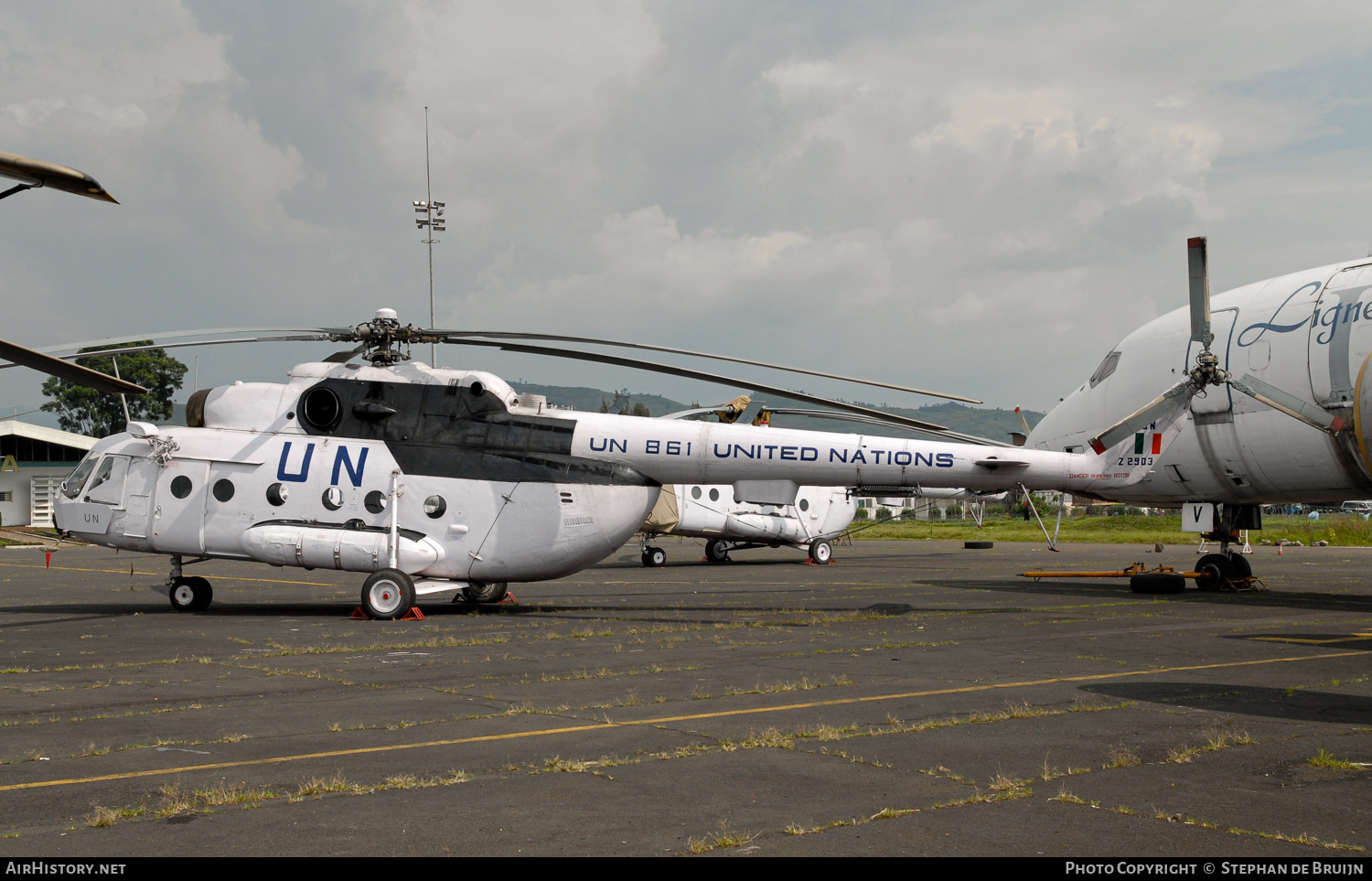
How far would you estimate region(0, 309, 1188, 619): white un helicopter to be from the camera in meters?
18.4

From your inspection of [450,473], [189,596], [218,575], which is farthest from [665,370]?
[218,575]

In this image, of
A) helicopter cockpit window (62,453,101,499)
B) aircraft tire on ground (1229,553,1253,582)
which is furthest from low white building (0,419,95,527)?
aircraft tire on ground (1229,553,1253,582)

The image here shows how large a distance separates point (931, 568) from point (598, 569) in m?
10.4

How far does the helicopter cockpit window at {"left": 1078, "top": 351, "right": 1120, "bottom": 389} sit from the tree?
9594cm

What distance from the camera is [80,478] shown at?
776 inches

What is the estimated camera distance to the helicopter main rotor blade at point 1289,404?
18672 mm

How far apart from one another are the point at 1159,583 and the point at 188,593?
19.4 metres

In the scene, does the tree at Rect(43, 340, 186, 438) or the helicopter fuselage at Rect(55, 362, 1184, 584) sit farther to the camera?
the tree at Rect(43, 340, 186, 438)

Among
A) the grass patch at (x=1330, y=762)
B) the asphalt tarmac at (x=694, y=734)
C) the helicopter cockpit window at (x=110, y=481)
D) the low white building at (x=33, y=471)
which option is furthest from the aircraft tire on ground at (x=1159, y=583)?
the low white building at (x=33, y=471)

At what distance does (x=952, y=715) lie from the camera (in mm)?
9062

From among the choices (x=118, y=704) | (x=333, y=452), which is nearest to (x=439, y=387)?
(x=333, y=452)

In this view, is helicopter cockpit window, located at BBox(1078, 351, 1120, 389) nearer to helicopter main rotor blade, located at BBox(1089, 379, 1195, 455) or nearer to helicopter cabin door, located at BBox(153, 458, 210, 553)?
helicopter main rotor blade, located at BBox(1089, 379, 1195, 455)

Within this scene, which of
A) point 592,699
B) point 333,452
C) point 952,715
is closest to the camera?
point 952,715
